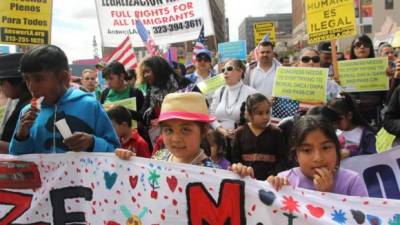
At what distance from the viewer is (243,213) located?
2.62 metres

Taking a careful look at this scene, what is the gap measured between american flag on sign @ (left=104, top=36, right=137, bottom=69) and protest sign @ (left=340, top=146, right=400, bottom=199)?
17.7 feet

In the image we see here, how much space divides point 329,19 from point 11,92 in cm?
419

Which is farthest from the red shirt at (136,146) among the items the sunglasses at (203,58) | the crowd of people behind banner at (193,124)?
the sunglasses at (203,58)

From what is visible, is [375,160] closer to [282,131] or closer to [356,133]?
[356,133]

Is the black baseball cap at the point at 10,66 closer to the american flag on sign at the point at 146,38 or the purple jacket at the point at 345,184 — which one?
the purple jacket at the point at 345,184

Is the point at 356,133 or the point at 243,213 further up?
the point at 356,133

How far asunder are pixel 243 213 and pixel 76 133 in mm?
1045

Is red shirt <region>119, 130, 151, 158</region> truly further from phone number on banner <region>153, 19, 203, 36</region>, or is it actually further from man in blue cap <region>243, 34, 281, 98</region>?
phone number on banner <region>153, 19, 203, 36</region>

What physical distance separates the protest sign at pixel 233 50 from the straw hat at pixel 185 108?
905cm

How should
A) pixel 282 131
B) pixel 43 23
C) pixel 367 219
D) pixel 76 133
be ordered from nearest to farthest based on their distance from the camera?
pixel 367 219 < pixel 76 133 < pixel 282 131 < pixel 43 23

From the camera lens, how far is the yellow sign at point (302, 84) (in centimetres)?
557

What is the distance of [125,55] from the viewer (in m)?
8.38

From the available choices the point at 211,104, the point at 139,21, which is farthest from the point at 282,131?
the point at 139,21

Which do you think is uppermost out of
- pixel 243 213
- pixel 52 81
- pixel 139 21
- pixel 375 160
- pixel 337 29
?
pixel 139 21
